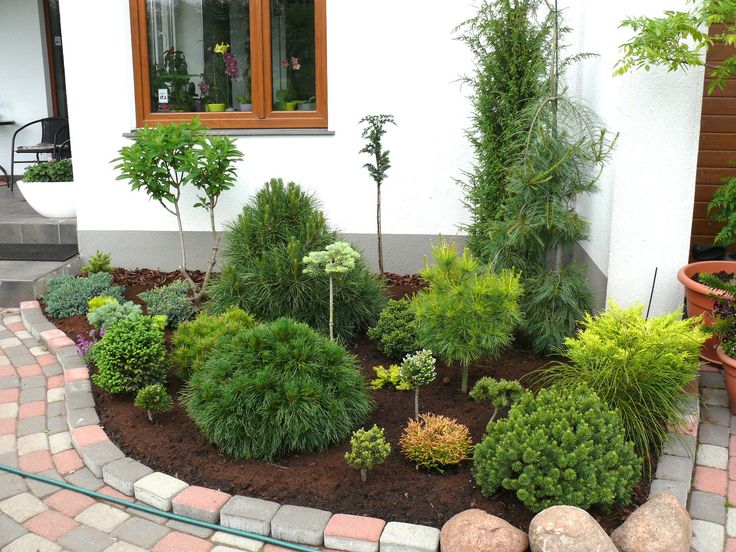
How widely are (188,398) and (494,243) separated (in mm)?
2149

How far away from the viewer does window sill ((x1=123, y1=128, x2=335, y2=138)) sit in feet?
20.1

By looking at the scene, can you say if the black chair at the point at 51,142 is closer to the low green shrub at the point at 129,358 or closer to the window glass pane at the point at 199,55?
the window glass pane at the point at 199,55

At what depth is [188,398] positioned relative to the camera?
152 inches

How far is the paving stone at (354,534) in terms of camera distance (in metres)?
2.93

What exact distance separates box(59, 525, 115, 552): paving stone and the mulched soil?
17.7 inches

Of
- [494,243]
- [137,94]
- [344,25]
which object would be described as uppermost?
[344,25]

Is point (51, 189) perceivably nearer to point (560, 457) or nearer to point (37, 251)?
point (37, 251)

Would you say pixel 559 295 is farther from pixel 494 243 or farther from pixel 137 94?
pixel 137 94

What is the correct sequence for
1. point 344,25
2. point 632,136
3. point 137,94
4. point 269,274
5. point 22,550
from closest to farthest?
point 22,550 → point 632,136 → point 269,274 → point 344,25 → point 137,94

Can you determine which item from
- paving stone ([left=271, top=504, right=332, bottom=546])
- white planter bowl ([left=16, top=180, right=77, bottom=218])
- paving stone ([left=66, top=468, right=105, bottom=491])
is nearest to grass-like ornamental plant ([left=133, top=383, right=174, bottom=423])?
paving stone ([left=66, top=468, right=105, bottom=491])

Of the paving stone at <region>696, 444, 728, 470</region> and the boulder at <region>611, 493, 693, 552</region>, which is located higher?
the boulder at <region>611, 493, 693, 552</region>

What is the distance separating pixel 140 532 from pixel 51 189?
4.68 meters

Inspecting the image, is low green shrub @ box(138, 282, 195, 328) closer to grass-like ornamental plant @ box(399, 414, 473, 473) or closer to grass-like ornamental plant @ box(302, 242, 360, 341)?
grass-like ornamental plant @ box(302, 242, 360, 341)

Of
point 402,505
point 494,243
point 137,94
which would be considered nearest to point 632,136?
point 494,243
